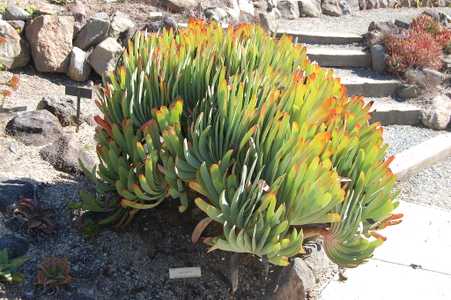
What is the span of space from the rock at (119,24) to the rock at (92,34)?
130 mm

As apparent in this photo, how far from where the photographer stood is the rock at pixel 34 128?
500 cm

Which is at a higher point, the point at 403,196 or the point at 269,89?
the point at 269,89

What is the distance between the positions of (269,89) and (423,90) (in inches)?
196

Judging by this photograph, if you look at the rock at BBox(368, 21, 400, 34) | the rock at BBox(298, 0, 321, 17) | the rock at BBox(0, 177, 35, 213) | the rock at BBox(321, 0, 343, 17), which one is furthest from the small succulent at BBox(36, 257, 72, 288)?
the rock at BBox(321, 0, 343, 17)

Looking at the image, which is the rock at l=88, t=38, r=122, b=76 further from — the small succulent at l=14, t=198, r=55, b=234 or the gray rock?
the gray rock

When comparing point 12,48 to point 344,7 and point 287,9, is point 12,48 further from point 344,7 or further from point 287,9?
point 344,7

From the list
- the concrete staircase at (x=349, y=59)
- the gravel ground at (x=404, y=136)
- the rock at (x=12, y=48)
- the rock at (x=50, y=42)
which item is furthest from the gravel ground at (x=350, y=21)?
the rock at (x=12, y=48)

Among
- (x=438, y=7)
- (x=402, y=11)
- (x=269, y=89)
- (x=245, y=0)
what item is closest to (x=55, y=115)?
(x=269, y=89)

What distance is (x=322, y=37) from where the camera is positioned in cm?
910

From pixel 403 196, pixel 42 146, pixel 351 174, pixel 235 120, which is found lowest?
pixel 403 196

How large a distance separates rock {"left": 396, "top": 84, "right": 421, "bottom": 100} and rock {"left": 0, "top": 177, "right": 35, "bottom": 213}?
17.6ft

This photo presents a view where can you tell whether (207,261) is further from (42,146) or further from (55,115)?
(55,115)

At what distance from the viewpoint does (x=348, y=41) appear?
9.31 metres

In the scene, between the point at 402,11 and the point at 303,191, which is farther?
the point at 402,11
